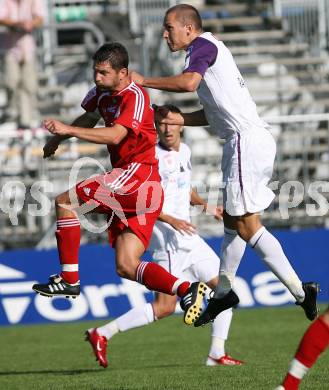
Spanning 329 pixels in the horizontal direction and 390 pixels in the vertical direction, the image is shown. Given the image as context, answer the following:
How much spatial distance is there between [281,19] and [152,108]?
13.5 metres

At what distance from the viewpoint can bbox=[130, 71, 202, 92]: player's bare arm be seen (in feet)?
27.4

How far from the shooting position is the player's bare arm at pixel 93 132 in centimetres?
800

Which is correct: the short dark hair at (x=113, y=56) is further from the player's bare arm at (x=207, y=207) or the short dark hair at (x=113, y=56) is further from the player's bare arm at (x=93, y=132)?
the player's bare arm at (x=207, y=207)

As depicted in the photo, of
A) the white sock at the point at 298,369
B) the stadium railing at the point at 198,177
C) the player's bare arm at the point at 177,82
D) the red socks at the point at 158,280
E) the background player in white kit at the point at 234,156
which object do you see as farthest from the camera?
the stadium railing at the point at 198,177

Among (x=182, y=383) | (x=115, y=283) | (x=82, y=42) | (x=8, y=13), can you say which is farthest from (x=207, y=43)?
(x=82, y=42)

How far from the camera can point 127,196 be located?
903 centimetres

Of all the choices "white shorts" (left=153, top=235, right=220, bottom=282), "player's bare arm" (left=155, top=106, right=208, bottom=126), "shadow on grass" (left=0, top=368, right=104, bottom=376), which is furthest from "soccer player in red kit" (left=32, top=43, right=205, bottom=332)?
"white shorts" (left=153, top=235, right=220, bottom=282)

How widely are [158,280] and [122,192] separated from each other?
30.7 inches

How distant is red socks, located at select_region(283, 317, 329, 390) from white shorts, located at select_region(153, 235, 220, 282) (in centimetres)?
441

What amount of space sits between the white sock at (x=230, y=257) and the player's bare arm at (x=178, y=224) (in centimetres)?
168

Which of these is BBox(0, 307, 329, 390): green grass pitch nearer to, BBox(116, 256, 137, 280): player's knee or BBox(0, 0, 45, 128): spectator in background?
BBox(116, 256, 137, 280): player's knee

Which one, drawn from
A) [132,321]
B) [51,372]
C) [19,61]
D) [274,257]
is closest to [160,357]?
[132,321]

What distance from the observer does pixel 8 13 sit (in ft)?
58.3

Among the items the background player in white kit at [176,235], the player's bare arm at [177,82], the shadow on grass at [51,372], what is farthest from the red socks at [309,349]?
the background player in white kit at [176,235]
